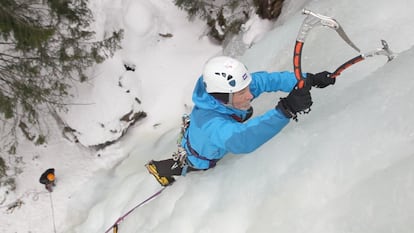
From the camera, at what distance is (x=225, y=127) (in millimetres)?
2518

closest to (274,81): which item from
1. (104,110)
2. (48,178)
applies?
(104,110)

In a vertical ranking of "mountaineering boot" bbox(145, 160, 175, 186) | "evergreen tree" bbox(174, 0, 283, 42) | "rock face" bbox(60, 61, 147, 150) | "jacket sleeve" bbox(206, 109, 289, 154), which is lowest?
"rock face" bbox(60, 61, 147, 150)

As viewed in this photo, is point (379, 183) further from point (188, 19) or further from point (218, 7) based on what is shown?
point (188, 19)

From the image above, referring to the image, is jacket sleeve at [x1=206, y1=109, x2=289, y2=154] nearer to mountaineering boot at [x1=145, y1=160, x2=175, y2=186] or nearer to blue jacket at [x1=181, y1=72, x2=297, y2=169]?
blue jacket at [x1=181, y1=72, x2=297, y2=169]

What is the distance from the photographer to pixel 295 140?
250cm

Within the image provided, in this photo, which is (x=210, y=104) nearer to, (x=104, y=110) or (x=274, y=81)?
(x=274, y=81)

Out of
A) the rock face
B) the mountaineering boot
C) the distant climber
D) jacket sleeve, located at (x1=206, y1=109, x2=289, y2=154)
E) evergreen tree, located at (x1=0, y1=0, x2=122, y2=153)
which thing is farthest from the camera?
the rock face

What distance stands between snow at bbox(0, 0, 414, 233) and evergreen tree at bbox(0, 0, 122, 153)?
336 millimetres

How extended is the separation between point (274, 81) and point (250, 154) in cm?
55

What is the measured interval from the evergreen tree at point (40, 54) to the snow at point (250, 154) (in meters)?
0.34

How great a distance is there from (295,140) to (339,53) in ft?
3.40

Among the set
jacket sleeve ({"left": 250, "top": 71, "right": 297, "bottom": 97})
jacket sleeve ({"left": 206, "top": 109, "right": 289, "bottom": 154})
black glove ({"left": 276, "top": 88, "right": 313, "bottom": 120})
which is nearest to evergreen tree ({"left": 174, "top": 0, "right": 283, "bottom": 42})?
jacket sleeve ({"left": 250, "top": 71, "right": 297, "bottom": 97})

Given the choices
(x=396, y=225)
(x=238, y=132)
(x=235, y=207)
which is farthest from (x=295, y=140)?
(x=396, y=225)

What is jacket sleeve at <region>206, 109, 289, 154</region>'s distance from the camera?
233cm
